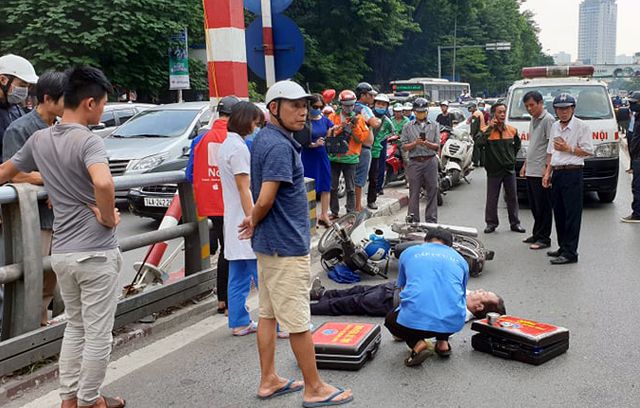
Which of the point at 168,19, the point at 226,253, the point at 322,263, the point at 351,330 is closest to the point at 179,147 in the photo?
the point at 322,263

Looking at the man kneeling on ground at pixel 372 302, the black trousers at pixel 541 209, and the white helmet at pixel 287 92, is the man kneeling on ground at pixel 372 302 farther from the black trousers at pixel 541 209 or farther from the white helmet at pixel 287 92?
the black trousers at pixel 541 209

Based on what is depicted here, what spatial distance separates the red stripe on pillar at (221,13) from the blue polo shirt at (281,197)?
2.72 meters

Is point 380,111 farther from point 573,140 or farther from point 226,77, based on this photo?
point 226,77

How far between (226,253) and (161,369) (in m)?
0.99

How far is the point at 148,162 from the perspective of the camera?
1036cm

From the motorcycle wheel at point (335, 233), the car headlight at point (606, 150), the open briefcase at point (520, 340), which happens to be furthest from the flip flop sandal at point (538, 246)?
the open briefcase at point (520, 340)

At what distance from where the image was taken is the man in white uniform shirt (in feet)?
24.2

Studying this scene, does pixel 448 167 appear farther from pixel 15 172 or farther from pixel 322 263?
pixel 15 172

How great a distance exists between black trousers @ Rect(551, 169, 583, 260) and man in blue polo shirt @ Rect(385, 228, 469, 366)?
3234 millimetres

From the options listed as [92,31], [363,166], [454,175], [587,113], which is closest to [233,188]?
[363,166]

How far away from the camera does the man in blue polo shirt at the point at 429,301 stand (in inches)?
174

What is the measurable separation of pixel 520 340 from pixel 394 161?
360 inches

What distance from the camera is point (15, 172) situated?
3723 mm

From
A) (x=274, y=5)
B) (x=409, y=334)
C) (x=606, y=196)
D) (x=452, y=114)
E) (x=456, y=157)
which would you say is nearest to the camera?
(x=409, y=334)
